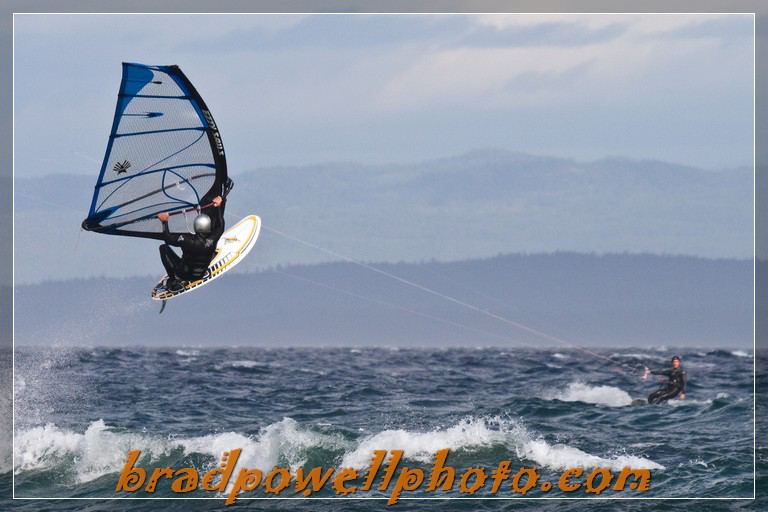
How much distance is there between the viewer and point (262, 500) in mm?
19781

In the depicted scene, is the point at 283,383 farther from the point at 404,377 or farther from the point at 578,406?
the point at 578,406

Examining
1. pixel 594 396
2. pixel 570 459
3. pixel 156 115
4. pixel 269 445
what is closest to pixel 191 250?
pixel 156 115

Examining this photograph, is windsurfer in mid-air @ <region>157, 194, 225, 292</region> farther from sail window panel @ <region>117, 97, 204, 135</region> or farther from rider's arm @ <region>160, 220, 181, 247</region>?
sail window panel @ <region>117, 97, 204, 135</region>

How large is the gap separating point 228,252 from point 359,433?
23.9ft

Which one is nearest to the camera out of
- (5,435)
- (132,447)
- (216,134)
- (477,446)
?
(216,134)

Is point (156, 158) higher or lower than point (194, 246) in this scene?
higher

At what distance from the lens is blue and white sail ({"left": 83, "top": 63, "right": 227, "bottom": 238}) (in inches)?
711

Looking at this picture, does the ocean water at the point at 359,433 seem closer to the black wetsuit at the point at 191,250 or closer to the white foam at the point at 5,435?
the white foam at the point at 5,435

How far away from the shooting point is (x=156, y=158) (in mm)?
18781

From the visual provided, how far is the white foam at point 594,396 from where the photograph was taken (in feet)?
105

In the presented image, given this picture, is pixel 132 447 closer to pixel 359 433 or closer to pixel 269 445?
pixel 269 445

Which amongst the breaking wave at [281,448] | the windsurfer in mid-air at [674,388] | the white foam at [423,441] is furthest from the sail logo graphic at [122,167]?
the windsurfer in mid-air at [674,388]

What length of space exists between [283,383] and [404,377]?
20.8ft

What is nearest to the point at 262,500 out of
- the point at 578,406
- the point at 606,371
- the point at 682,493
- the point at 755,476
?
the point at 682,493
